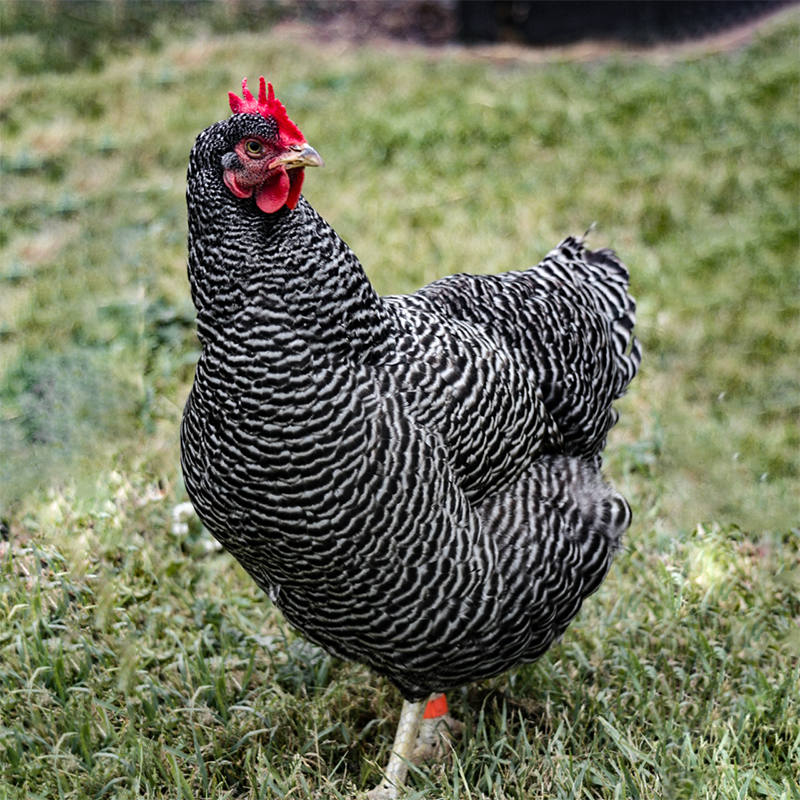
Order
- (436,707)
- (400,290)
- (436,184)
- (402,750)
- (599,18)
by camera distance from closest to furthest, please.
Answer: (402,750) < (436,707) < (400,290) < (436,184) < (599,18)

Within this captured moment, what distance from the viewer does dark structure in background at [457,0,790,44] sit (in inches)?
314

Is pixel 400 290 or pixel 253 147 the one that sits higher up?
pixel 253 147

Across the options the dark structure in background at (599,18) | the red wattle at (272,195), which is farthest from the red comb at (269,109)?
the dark structure in background at (599,18)

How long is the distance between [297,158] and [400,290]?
2.64m

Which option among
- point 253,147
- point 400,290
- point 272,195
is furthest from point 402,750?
point 400,290

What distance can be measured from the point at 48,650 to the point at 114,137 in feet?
15.3

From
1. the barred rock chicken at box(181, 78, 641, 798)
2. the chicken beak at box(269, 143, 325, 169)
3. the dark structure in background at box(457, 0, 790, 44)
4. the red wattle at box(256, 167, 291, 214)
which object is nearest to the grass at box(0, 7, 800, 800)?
the barred rock chicken at box(181, 78, 641, 798)

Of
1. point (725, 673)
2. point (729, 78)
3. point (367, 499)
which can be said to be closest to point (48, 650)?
point (367, 499)

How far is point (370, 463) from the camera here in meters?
2.18

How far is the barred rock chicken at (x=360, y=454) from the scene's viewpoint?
2.15 meters

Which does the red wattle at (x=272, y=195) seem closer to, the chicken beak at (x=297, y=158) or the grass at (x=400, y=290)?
the chicken beak at (x=297, y=158)

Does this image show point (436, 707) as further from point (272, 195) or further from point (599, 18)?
point (599, 18)

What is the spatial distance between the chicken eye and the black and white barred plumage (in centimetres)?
3

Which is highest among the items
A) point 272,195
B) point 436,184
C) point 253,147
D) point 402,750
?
point 253,147
